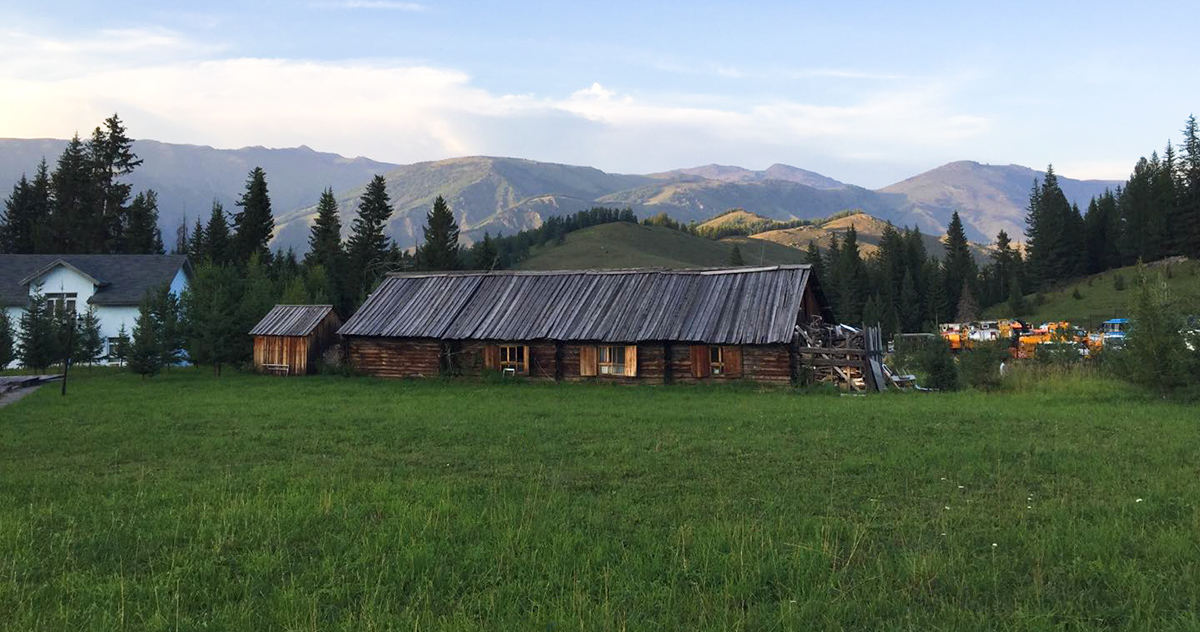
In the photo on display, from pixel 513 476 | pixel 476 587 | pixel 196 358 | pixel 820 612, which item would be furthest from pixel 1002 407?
pixel 196 358

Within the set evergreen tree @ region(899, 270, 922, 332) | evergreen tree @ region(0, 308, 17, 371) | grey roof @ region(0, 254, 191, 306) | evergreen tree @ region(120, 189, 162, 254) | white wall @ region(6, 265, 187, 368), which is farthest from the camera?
evergreen tree @ region(899, 270, 922, 332)

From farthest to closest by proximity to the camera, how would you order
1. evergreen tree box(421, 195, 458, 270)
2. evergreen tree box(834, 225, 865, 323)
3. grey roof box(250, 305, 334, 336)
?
evergreen tree box(834, 225, 865, 323) < evergreen tree box(421, 195, 458, 270) < grey roof box(250, 305, 334, 336)

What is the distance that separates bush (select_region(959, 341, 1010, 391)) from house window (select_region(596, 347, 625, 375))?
42.5ft

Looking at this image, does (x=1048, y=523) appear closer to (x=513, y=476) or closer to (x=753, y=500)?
(x=753, y=500)

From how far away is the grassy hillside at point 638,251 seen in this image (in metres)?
133

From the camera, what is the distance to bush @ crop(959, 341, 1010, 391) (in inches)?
996

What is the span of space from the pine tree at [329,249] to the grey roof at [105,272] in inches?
549

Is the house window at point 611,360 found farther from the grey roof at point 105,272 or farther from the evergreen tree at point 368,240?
the evergreen tree at point 368,240

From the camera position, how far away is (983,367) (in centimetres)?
2531

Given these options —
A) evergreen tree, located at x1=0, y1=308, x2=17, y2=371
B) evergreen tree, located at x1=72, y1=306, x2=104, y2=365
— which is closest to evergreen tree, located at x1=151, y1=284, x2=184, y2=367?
evergreen tree, located at x1=72, y1=306, x2=104, y2=365

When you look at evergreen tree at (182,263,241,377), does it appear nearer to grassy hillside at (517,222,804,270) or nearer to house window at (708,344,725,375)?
house window at (708,344,725,375)

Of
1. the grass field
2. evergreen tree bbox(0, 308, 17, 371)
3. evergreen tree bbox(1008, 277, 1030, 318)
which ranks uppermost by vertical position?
evergreen tree bbox(1008, 277, 1030, 318)

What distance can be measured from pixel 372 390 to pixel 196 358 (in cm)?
1339

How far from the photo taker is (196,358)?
112 feet
